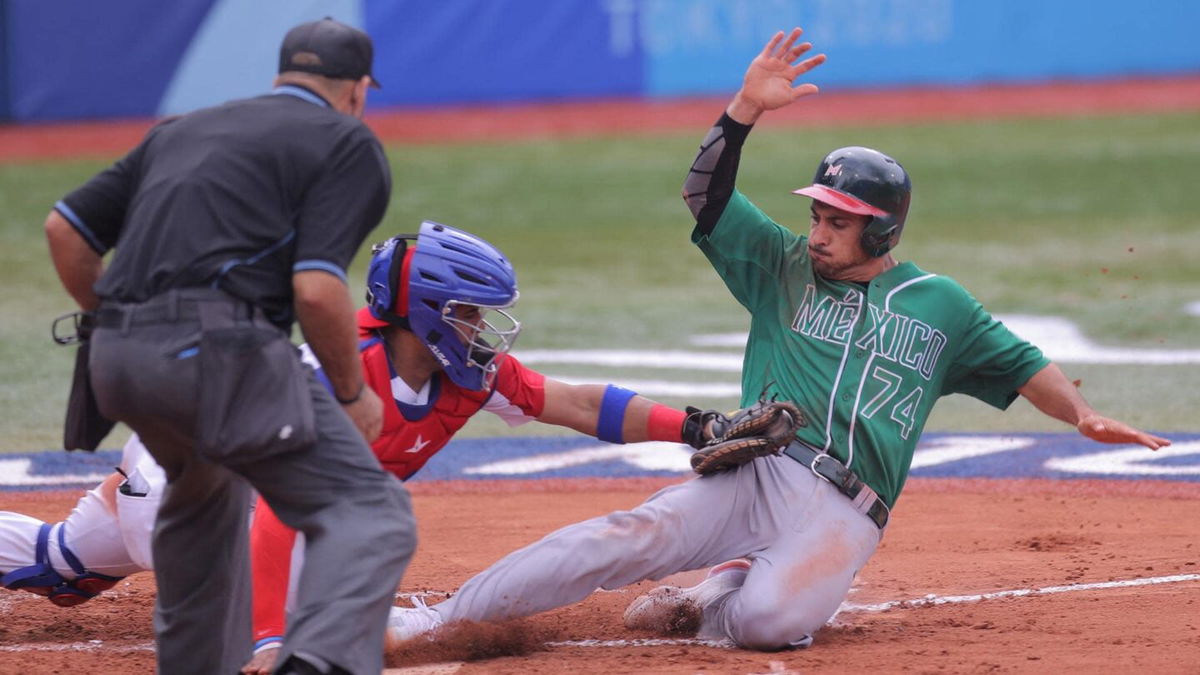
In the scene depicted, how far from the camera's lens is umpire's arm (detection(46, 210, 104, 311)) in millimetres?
3965

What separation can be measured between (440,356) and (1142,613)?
2.35 m

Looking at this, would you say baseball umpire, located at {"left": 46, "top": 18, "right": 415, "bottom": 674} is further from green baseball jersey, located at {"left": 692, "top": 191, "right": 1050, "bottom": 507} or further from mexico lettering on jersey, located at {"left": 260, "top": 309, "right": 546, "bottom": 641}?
green baseball jersey, located at {"left": 692, "top": 191, "right": 1050, "bottom": 507}

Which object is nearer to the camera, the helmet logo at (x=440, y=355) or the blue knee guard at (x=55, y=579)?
the helmet logo at (x=440, y=355)

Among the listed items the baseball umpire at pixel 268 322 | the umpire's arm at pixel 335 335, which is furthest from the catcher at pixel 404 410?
the baseball umpire at pixel 268 322

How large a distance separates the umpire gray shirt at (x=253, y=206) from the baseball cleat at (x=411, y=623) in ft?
3.99

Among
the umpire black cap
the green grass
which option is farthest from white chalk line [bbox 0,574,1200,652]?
the green grass

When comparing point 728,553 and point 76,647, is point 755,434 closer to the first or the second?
point 728,553

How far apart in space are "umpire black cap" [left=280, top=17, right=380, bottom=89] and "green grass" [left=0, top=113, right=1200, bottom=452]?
15.5ft

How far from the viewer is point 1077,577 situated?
554cm

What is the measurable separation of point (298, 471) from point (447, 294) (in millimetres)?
996

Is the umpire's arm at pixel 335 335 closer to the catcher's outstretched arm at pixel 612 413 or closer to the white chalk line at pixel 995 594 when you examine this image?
the catcher's outstretched arm at pixel 612 413

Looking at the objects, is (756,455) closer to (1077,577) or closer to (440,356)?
(440,356)

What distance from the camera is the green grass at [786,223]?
32.0 feet

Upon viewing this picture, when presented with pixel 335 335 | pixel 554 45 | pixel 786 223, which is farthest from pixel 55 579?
pixel 554 45
